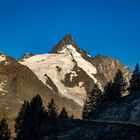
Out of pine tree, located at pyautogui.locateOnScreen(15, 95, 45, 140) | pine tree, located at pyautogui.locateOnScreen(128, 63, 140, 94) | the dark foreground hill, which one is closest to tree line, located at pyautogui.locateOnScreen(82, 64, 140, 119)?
pine tree, located at pyautogui.locateOnScreen(128, 63, 140, 94)

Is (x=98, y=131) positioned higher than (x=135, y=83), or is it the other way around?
(x=135, y=83)

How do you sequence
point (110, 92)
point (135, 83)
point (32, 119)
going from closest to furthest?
point (32, 119), point (110, 92), point (135, 83)

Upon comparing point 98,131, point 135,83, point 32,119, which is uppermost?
point 135,83

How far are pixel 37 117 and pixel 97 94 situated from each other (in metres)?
25.5

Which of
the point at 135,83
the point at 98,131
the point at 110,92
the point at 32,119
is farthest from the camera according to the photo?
the point at 135,83

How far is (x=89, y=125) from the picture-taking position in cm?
5328

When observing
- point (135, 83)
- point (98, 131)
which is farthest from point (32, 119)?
point (98, 131)

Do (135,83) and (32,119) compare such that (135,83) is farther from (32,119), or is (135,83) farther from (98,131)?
(98,131)

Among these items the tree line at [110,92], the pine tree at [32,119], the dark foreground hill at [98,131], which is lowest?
Answer: the dark foreground hill at [98,131]

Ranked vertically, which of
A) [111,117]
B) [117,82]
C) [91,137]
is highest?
[117,82]

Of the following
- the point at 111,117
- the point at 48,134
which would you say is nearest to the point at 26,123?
the point at 111,117

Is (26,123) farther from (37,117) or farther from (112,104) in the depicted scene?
(112,104)

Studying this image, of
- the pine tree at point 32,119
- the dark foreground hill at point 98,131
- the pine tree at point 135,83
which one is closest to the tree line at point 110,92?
the pine tree at point 135,83

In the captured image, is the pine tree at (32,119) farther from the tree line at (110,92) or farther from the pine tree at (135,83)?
the pine tree at (135,83)
